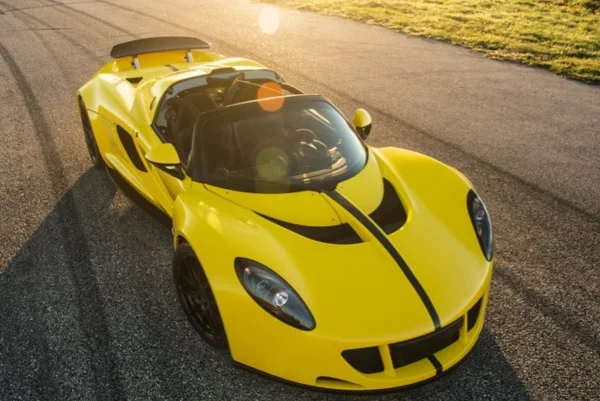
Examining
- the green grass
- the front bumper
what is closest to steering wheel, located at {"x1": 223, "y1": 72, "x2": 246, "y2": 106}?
the front bumper

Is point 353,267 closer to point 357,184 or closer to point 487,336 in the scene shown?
point 357,184

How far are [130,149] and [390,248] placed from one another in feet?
9.17

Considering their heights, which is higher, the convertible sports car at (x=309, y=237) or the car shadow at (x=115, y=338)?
the convertible sports car at (x=309, y=237)

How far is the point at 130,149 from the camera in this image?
4957 mm

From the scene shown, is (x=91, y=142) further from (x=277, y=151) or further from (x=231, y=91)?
(x=277, y=151)

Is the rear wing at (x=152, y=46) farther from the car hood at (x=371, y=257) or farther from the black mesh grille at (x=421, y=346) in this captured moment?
the black mesh grille at (x=421, y=346)

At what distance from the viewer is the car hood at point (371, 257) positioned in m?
2.88

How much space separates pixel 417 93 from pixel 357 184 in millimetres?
5913

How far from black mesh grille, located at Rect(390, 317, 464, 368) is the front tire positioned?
3.28 ft

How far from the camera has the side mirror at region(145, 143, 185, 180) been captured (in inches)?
154

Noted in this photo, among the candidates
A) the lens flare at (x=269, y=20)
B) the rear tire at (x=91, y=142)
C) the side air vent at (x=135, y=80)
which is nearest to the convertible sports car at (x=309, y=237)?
the side air vent at (x=135, y=80)

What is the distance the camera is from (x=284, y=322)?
9.36 feet

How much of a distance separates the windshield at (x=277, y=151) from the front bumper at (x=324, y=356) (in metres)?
1.06

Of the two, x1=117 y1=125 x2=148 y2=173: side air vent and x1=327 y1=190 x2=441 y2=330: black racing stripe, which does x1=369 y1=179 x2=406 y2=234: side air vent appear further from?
x1=117 y1=125 x2=148 y2=173: side air vent
